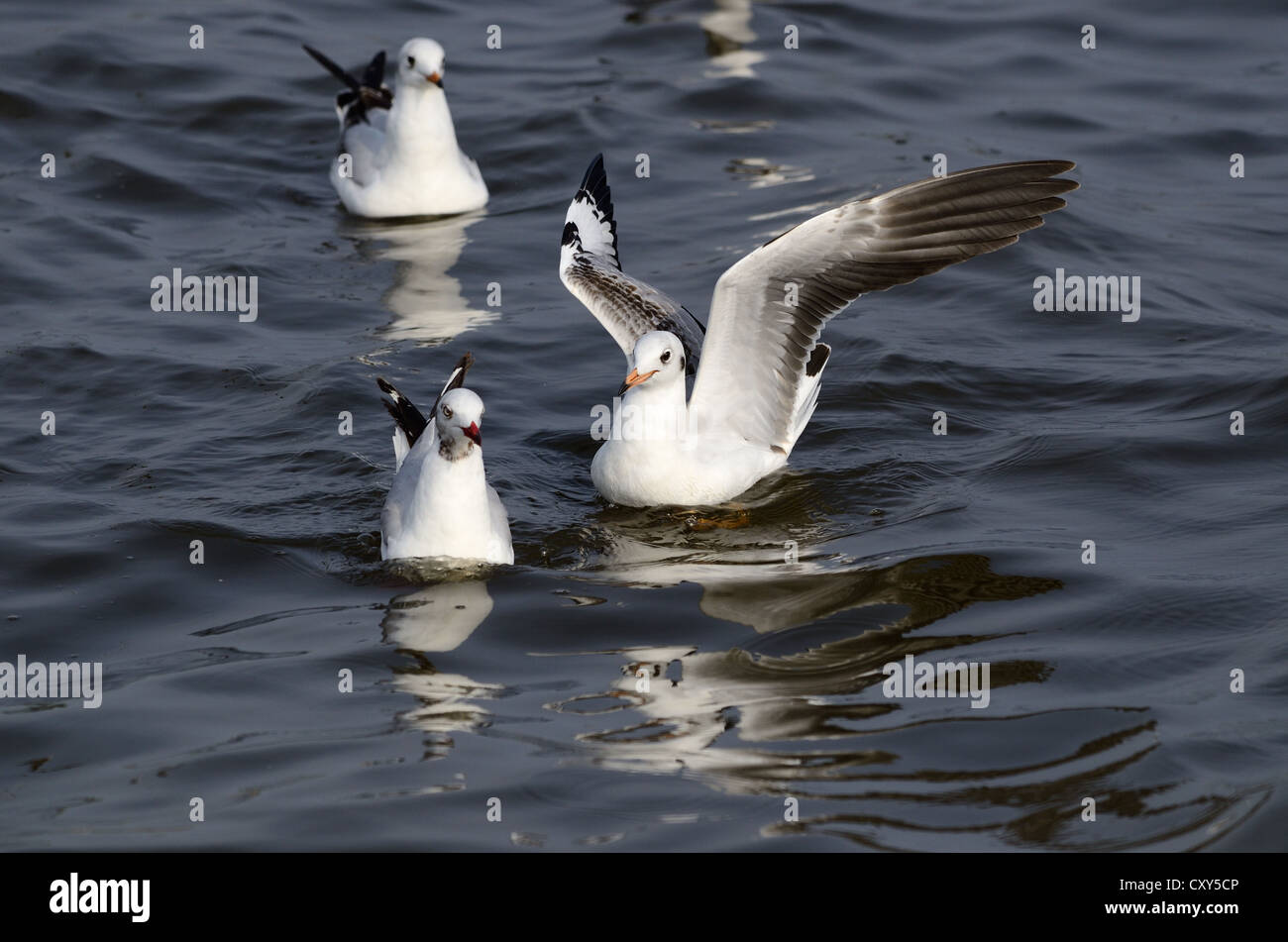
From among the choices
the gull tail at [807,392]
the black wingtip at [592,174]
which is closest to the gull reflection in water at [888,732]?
the gull tail at [807,392]

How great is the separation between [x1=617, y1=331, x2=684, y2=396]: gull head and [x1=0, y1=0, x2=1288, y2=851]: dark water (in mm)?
791

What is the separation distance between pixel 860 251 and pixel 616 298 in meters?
1.70

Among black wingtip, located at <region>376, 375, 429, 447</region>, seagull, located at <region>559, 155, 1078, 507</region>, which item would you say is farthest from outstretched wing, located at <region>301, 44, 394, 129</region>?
black wingtip, located at <region>376, 375, 429, 447</region>

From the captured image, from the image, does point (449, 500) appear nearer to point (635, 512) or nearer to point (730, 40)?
point (635, 512)

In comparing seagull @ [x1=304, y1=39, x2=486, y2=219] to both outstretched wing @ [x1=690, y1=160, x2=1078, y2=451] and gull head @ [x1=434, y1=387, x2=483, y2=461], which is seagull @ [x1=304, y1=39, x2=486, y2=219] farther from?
gull head @ [x1=434, y1=387, x2=483, y2=461]

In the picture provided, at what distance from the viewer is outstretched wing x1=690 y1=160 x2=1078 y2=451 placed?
27.6 ft

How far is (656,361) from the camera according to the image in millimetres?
8625

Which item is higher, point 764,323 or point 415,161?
point 415,161

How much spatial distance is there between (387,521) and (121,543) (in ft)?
4.39

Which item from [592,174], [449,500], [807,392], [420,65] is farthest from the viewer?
[420,65]

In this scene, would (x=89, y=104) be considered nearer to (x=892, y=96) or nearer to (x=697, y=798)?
(x=892, y=96)

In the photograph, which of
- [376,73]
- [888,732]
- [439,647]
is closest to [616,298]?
[439,647]

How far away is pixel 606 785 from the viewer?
6.07 m

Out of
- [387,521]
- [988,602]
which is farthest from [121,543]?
[988,602]
